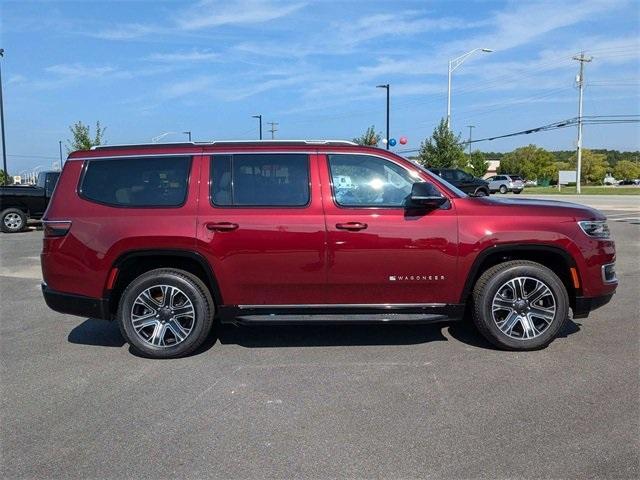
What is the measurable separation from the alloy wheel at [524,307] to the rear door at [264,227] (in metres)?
1.59

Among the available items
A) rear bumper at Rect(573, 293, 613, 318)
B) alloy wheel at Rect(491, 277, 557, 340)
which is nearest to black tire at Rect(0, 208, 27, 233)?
alloy wheel at Rect(491, 277, 557, 340)

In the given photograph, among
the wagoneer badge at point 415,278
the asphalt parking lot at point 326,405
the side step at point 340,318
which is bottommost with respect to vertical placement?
the asphalt parking lot at point 326,405

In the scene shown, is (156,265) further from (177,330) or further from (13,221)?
(13,221)

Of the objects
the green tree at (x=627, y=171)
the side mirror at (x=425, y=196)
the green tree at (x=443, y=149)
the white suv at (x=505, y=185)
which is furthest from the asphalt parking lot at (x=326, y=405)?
the green tree at (x=627, y=171)

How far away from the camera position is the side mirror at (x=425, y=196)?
15.9 feet

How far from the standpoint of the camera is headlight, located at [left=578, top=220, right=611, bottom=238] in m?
5.10

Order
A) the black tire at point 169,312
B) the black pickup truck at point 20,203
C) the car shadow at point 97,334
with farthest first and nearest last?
1. the black pickup truck at point 20,203
2. the car shadow at point 97,334
3. the black tire at point 169,312

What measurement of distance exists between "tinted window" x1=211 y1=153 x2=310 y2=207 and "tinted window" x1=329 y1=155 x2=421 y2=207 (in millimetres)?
302

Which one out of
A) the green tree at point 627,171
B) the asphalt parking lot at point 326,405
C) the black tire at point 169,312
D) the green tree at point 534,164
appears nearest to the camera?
the asphalt parking lot at point 326,405

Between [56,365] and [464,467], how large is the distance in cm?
358

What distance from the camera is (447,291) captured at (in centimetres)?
505

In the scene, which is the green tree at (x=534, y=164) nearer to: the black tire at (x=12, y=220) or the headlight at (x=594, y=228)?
the black tire at (x=12, y=220)

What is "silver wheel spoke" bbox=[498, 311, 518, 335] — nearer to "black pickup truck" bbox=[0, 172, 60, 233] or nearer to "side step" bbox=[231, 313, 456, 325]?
"side step" bbox=[231, 313, 456, 325]

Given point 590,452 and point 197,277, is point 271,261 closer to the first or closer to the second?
point 197,277
